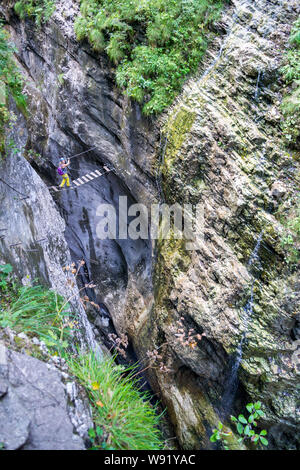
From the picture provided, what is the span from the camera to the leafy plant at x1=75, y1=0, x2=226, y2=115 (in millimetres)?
5266

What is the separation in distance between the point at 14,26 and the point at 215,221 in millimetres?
7776

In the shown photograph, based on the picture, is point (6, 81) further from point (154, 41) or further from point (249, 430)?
point (249, 430)

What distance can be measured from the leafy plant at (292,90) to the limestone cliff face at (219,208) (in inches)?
5.1

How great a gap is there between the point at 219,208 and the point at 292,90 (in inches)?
74.4

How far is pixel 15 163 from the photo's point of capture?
5074 mm

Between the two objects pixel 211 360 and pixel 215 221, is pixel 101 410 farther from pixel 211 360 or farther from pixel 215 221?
pixel 215 221

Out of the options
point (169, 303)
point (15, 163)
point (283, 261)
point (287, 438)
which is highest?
point (15, 163)

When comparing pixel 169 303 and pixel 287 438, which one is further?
pixel 169 303

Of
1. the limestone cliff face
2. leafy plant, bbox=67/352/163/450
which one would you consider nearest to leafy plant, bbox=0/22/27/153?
the limestone cliff face

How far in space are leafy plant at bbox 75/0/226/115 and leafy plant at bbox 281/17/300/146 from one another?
5.09ft

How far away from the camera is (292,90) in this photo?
423cm

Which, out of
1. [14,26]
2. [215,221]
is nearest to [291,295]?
[215,221]

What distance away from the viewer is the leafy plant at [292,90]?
4.14m

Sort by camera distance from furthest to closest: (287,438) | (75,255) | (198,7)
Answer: (75,255), (198,7), (287,438)
